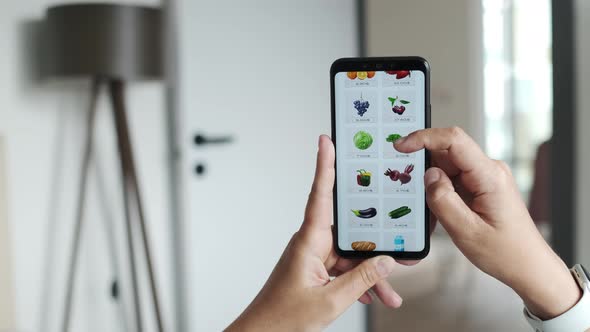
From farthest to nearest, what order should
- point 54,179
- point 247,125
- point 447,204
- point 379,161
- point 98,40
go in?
1. point 247,125
2. point 54,179
3. point 98,40
4. point 379,161
5. point 447,204

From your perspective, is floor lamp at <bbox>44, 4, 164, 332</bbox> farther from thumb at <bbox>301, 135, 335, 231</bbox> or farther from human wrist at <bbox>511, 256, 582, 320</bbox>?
human wrist at <bbox>511, 256, 582, 320</bbox>

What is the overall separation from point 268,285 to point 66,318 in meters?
1.40

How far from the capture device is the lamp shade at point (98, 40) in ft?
6.01

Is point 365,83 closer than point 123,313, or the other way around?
point 365,83

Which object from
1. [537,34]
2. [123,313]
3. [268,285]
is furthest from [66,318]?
[537,34]

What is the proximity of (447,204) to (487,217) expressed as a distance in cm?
5

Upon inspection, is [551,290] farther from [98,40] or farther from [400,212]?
[98,40]

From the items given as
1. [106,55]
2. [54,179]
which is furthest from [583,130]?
[54,179]

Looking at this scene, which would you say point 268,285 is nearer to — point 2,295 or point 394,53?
point 2,295

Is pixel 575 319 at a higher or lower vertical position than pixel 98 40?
lower

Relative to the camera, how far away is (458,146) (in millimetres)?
706

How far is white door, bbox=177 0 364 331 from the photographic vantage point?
228 centimetres

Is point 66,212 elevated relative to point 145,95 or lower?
lower

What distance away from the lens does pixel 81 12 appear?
1839 mm
